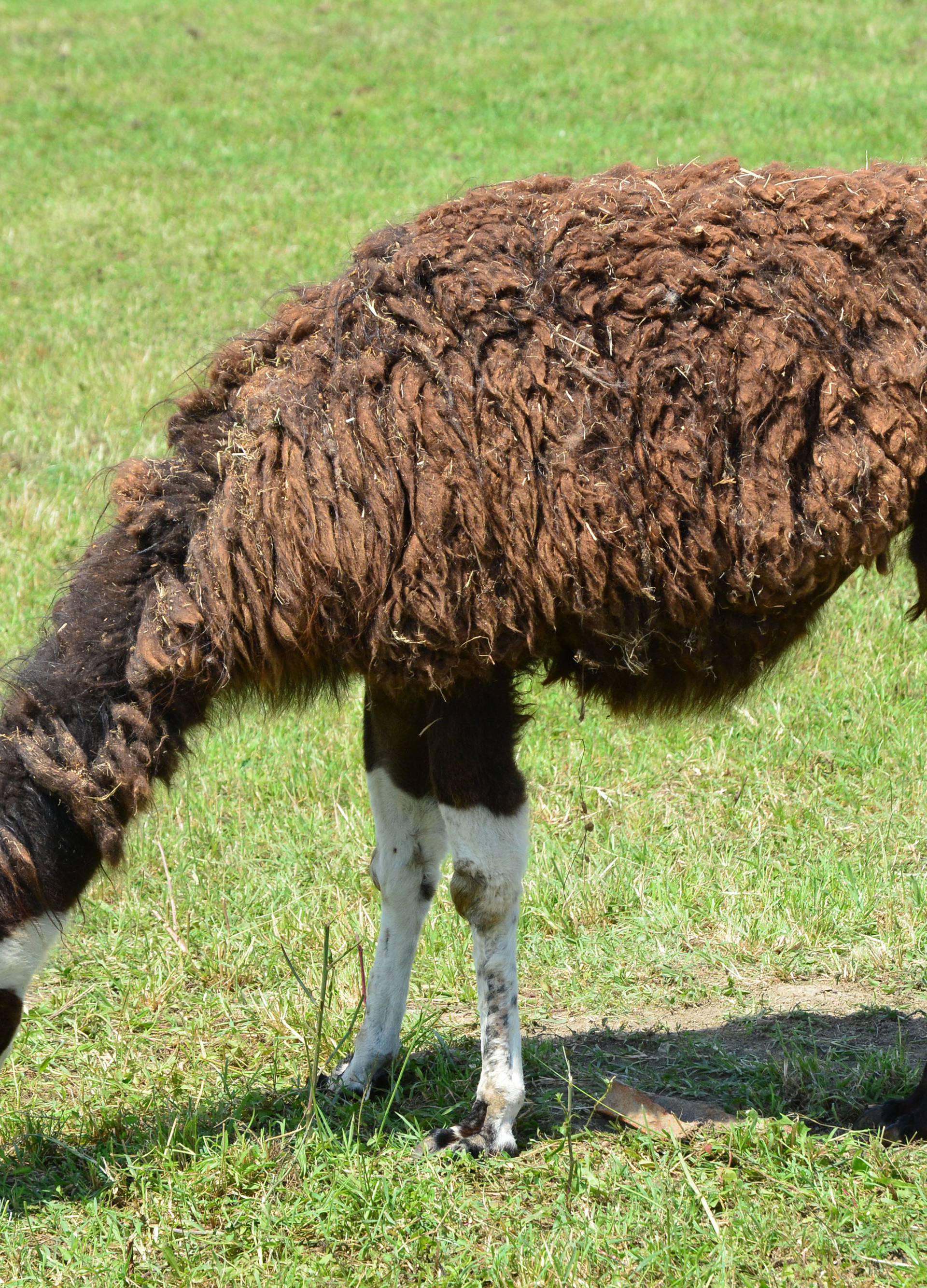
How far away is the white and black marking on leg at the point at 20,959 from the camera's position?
3.08 metres

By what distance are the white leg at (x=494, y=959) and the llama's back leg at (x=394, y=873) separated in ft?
1.23

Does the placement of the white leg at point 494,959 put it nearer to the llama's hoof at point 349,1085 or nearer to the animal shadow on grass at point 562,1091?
the animal shadow on grass at point 562,1091

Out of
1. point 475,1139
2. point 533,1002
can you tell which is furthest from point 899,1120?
point 533,1002

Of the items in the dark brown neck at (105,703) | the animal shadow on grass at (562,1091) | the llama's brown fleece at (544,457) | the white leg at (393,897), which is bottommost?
the animal shadow on grass at (562,1091)

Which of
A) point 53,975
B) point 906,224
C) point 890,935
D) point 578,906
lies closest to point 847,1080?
point 890,935

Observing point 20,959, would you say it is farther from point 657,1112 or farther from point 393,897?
point 657,1112

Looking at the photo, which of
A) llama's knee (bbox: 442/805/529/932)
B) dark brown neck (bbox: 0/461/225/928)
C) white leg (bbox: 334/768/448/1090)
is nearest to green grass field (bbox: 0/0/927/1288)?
white leg (bbox: 334/768/448/1090)

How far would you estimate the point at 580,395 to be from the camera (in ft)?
9.82

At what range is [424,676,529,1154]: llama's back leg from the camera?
3283mm

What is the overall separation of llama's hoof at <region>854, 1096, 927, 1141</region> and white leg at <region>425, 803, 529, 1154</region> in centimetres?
88

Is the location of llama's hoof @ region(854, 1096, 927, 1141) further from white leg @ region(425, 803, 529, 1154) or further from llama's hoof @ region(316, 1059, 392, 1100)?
llama's hoof @ region(316, 1059, 392, 1100)

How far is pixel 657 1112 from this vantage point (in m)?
3.40

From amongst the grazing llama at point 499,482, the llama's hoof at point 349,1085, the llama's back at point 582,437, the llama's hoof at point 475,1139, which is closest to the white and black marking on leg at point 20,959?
the grazing llama at point 499,482

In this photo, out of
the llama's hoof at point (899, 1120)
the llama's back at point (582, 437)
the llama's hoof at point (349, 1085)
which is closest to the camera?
the llama's back at point (582, 437)
